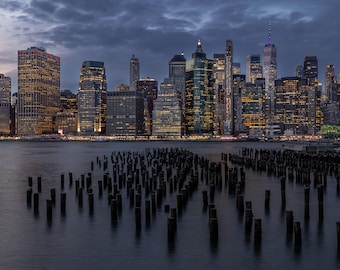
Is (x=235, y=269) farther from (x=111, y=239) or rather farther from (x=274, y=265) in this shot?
(x=111, y=239)

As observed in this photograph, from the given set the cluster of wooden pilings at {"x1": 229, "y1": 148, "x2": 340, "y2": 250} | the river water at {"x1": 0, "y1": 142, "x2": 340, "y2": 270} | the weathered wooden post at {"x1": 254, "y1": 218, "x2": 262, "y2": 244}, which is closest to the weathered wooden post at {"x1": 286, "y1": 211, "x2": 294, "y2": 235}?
the cluster of wooden pilings at {"x1": 229, "y1": 148, "x2": 340, "y2": 250}

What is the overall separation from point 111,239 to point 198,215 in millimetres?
7882

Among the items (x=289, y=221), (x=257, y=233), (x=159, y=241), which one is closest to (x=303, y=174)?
(x=289, y=221)

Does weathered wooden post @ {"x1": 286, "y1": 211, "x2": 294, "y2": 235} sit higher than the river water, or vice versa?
weathered wooden post @ {"x1": 286, "y1": 211, "x2": 294, "y2": 235}

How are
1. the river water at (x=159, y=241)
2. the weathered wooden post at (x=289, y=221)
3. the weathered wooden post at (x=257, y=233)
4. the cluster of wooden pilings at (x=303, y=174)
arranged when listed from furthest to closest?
the cluster of wooden pilings at (x=303, y=174) < the weathered wooden post at (x=289, y=221) < the weathered wooden post at (x=257, y=233) < the river water at (x=159, y=241)

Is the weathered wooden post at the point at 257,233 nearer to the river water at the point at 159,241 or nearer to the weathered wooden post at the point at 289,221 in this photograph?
the river water at the point at 159,241

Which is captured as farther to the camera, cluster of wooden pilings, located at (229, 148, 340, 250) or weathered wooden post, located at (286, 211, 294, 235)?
cluster of wooden pilings, located at (229, 148, 340, 250)

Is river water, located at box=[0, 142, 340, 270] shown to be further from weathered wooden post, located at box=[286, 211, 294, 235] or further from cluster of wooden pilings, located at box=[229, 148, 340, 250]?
cluster of wooden pilings, located at box=[229, 148, 340, 250]

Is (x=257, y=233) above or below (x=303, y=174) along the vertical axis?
below

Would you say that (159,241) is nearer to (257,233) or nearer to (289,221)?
(257,233)

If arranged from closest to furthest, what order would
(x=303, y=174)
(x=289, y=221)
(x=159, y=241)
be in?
(x=159, y=241), (x=289, y=221), (x=303, y=174)

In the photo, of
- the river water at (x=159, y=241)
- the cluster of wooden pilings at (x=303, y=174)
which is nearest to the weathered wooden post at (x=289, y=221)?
the cluster of wooden pilings at (x=303, y=174)

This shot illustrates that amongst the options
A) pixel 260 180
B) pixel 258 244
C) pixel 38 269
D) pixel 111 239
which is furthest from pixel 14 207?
pixel 260 180

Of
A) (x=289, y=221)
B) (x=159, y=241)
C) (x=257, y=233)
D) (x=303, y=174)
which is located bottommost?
(x=159, y=241)
